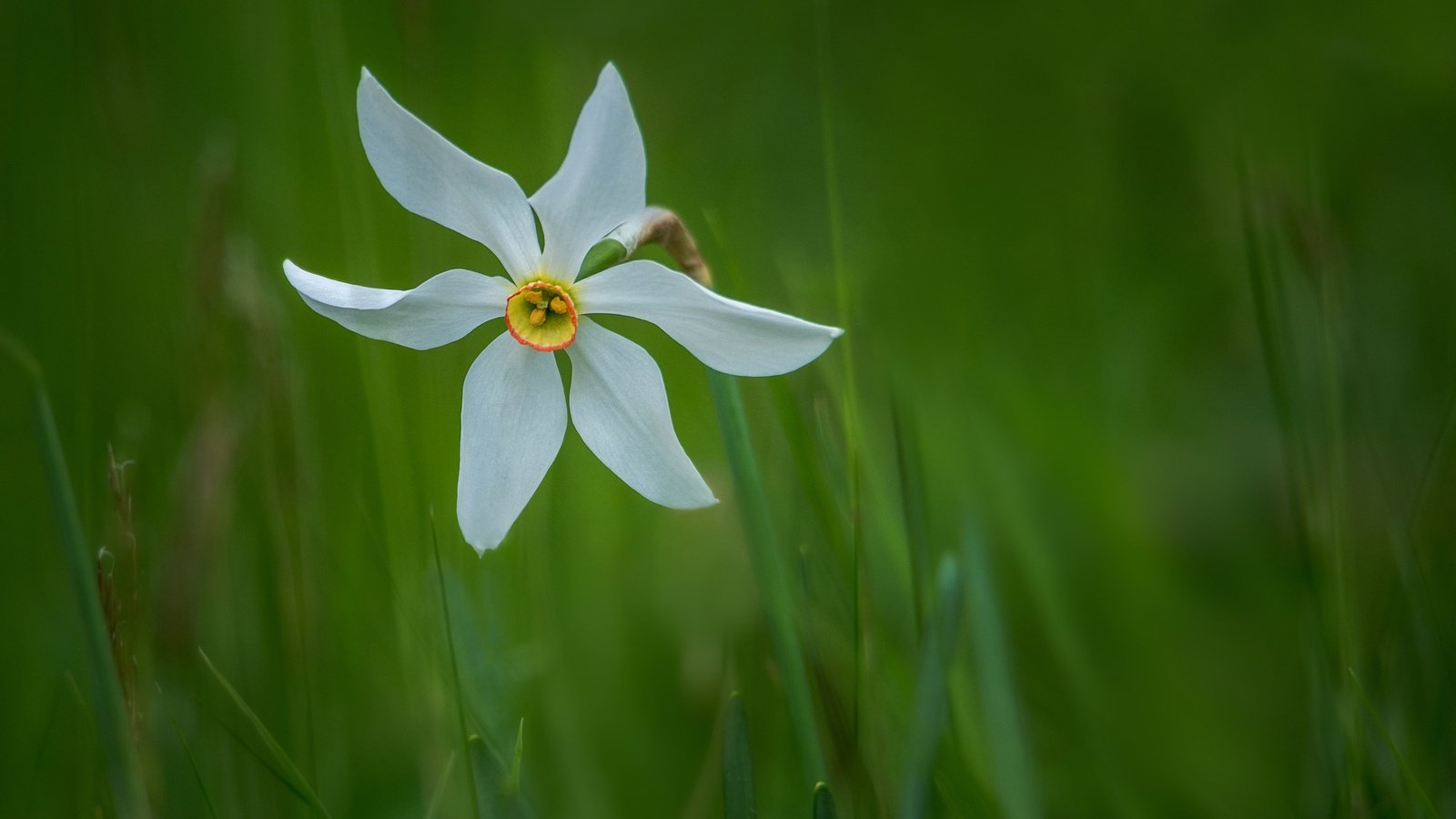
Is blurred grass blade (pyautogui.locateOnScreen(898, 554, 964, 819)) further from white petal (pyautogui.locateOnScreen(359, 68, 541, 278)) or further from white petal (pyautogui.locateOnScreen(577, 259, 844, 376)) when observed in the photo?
white petal (pyautogui.locateOnScreen(359, 68, 541, 278))

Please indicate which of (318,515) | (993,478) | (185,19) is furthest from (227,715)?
(185,19)

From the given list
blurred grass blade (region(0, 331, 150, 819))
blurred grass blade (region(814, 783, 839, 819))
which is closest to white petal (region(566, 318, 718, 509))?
blurred grass blade (region(814, 783, 839, 819))

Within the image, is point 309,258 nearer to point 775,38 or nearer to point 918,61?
point 775,38

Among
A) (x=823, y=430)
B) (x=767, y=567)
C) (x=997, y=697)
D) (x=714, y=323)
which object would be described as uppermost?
(x=714, y=323)

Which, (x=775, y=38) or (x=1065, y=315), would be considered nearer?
(x=1065, y=315)

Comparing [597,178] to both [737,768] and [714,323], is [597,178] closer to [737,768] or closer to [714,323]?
[714,323]

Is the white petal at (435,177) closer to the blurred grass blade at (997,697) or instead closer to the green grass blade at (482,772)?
the green grass blade at (482,772)

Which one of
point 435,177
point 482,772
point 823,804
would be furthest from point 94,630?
point 823,804
